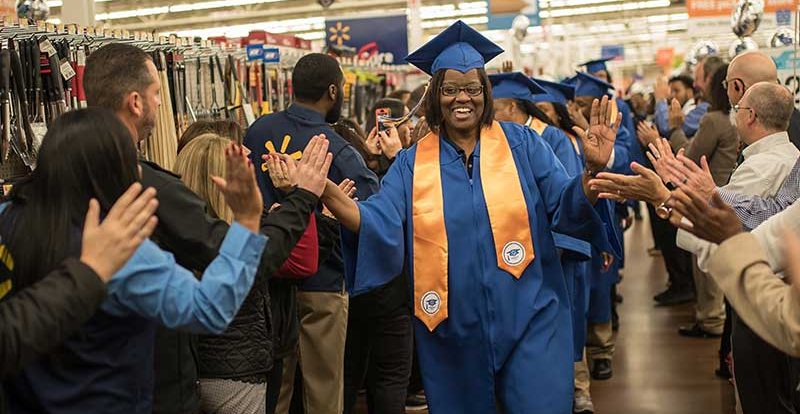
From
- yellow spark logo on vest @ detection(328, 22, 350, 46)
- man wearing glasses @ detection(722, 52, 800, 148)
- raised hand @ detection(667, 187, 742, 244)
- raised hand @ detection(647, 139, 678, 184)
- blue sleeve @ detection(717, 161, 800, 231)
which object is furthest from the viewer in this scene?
yellow spark logo on vest @ detection(328, 22, 350, 46)

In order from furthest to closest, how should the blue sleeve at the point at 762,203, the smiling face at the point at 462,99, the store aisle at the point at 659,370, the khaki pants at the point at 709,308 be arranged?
the khaki pants at the point at 709,308, the store aisle at the point at 659,370, the blue sleeve at the point at 762,203, the smiling face at the point at 462,99

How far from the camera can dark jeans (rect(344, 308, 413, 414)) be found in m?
4.58

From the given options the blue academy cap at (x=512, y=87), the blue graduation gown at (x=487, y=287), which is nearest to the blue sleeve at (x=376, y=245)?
the blue graduation gown at (x=487, y=287)

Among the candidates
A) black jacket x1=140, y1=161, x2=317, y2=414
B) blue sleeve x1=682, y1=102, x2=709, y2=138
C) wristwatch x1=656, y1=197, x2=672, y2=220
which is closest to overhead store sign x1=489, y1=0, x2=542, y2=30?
blue sleeve x1=682, y1=102, x2=709, y2=138

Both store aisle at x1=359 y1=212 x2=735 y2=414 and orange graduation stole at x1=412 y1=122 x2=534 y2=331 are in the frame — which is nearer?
orange graduation stole at x1=412 y1=122 x2=534 y2=331

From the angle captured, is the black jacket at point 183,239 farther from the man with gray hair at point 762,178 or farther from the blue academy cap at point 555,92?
the blue academy cap at point 555,92

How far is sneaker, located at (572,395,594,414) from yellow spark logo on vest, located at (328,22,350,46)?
520 cm

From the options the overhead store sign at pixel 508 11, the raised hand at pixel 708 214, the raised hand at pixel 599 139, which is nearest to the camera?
the raised hand at pixel 708 214

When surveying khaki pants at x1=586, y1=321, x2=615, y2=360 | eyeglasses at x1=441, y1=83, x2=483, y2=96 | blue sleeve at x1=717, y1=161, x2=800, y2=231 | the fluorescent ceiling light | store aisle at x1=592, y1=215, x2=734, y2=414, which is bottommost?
store aisle at x1=592, y1=215, x2=734, y2=414

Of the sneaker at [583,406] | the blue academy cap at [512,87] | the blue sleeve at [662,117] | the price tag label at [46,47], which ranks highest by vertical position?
the price tag label at [46,47]

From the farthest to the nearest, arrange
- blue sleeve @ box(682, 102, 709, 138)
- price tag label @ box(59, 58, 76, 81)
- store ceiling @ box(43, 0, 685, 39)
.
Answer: store ceiling @ box(43, 0, 685, 39)
blue sleeve @ box(682, 102, 709, 138)
price tag label @ box(59, 58, 76, 81)

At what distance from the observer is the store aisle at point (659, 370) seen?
566cm

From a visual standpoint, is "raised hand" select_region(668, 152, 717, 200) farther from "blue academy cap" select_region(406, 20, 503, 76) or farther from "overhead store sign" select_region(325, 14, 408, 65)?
"overhead store sign" select_region(325, 14, 408, 65)

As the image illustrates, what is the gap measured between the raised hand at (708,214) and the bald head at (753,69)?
8.84 ft
